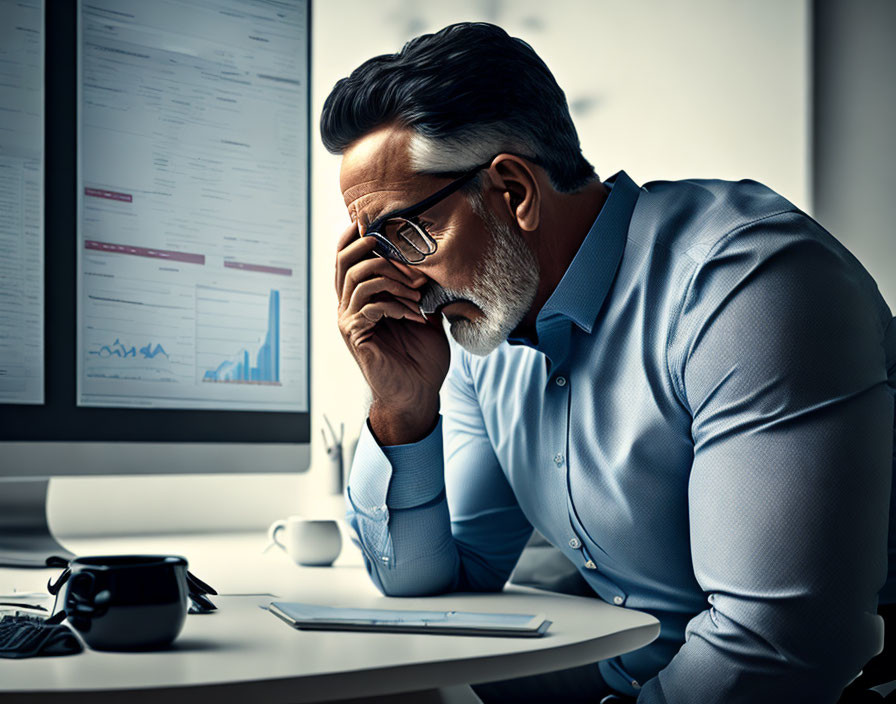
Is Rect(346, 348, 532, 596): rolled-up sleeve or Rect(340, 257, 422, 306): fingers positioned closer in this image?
Rect(346, 348, 532, 596): rolled-up sleeve

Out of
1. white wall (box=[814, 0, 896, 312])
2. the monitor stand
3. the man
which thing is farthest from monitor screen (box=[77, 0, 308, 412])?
white wall (box=[814, 0, 896, 312])

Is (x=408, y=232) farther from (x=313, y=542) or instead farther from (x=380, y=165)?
(x=313, y=542)

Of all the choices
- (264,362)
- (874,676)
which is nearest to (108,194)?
(264,362)

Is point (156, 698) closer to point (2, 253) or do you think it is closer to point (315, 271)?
point (2, 253)

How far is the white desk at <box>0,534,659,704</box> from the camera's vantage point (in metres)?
0.49

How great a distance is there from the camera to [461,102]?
1078mm

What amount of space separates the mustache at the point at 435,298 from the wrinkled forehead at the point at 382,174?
0.13m

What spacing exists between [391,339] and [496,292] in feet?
0.51

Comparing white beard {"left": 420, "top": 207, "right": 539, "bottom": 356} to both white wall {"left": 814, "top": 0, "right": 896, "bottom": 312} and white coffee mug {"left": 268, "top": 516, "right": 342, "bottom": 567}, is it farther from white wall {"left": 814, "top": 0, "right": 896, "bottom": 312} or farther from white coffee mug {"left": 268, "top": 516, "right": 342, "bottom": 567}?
white wall {"left": 814, "top": 0, "right": 896, "bottom": 312}

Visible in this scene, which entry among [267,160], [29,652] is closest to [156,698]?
[29,652]

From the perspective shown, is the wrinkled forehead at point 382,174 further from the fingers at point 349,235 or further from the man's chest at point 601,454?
the man's chest at point 601,454

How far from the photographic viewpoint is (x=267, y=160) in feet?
4.00

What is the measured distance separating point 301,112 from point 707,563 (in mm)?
843

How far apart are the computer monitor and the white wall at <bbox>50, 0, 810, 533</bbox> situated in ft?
2.70
